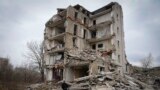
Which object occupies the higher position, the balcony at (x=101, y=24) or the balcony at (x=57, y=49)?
the balcony at (x=101, y=24)

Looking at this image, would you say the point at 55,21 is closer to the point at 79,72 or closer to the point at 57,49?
the point at 57,49

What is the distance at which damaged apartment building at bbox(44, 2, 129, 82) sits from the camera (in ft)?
113

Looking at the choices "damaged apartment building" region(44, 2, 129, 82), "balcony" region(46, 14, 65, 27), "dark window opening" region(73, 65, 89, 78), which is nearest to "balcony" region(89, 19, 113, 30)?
"damaged apartment building" region(44, 2, 129, 82)

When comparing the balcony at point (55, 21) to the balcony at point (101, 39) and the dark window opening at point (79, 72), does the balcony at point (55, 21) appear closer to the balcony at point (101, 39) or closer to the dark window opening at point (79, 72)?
the balcony at point (101, 39)

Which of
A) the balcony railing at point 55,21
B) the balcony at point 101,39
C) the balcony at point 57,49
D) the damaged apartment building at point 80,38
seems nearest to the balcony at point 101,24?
the damaged apartment building at point 80,38

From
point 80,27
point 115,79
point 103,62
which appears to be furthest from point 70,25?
point 115,79

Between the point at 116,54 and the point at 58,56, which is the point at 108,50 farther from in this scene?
the point at 58,56

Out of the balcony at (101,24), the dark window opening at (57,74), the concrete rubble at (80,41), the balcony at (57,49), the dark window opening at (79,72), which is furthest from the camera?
the balcony at (101,24)

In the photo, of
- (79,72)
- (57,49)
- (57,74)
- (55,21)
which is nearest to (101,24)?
(55,21)

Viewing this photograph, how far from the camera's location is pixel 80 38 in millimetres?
38688

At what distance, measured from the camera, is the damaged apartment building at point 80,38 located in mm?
34375

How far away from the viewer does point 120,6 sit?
4097cm

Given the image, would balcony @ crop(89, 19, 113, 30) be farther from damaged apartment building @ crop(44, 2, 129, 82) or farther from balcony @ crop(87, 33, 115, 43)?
balcony @ crop(87, 33, 115, 43)

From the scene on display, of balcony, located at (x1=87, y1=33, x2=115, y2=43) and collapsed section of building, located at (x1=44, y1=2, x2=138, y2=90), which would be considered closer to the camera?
collapsed section of building, located at (x1=44, y1=2, x2=138, y2=90)
